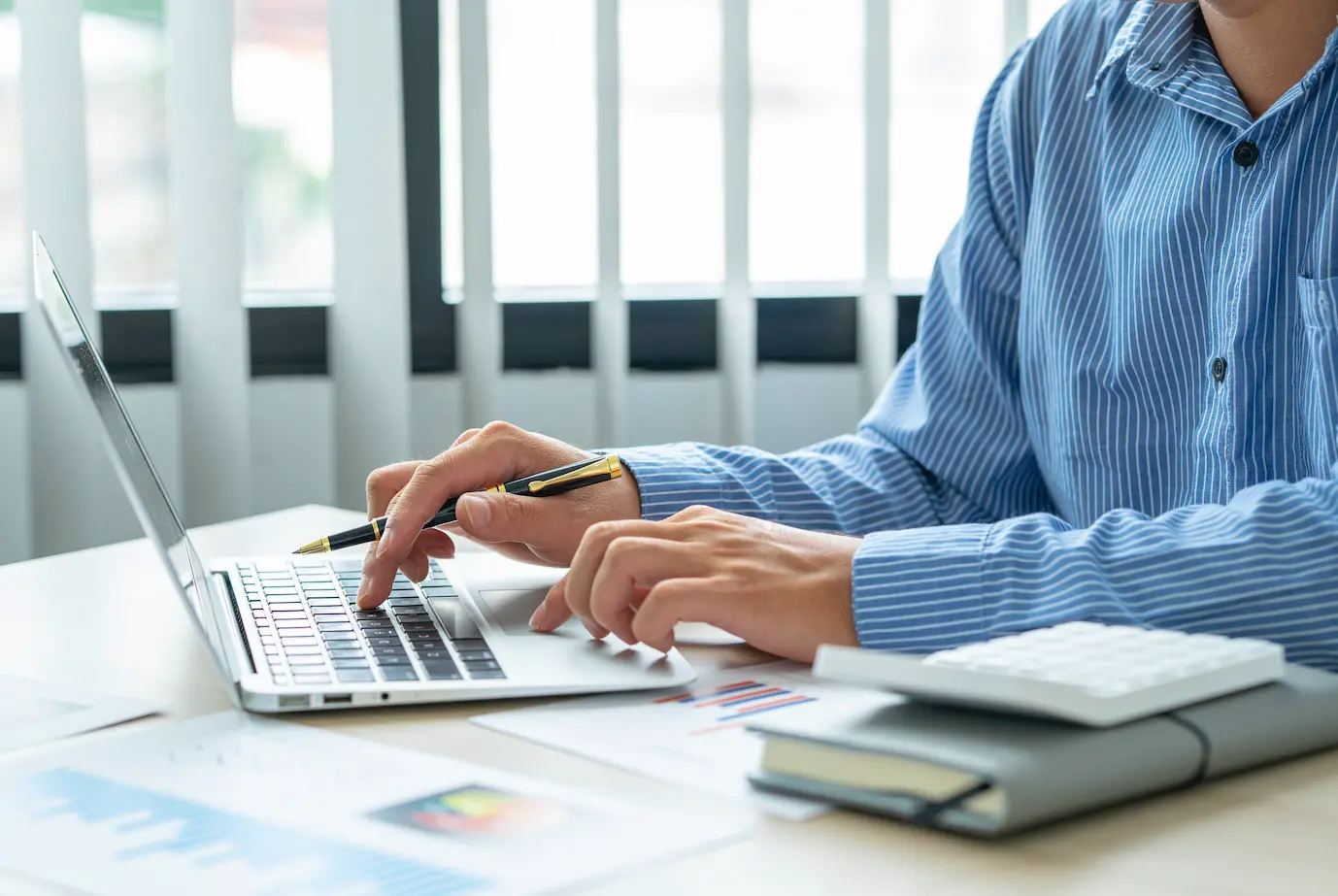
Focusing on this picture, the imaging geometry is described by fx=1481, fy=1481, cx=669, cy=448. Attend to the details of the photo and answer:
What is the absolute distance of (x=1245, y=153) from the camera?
1.05 metres

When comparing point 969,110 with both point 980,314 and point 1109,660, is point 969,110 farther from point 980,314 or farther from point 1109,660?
point 1109,660

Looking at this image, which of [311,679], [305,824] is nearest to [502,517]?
[311,679]

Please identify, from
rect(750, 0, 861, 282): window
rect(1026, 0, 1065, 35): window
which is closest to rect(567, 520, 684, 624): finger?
rect(750, 0, 861, 282): window

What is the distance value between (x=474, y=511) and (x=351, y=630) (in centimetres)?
12

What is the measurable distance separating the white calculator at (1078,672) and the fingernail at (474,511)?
357mm

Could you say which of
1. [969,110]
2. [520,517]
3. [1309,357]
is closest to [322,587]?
[520,517]

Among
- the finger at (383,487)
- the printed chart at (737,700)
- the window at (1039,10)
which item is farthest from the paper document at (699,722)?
the window at (1039,10)

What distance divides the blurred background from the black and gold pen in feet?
3.02

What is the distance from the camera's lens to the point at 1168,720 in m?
0.62

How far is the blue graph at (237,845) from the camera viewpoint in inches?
21.0

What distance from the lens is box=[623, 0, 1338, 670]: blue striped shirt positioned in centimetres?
81

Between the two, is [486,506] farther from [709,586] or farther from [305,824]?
[305,824]

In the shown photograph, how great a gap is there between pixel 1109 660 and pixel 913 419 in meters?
0.60

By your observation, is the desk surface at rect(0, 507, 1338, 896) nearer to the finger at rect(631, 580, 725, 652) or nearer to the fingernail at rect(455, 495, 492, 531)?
the finger at rect(631, 580, 725, 652)
